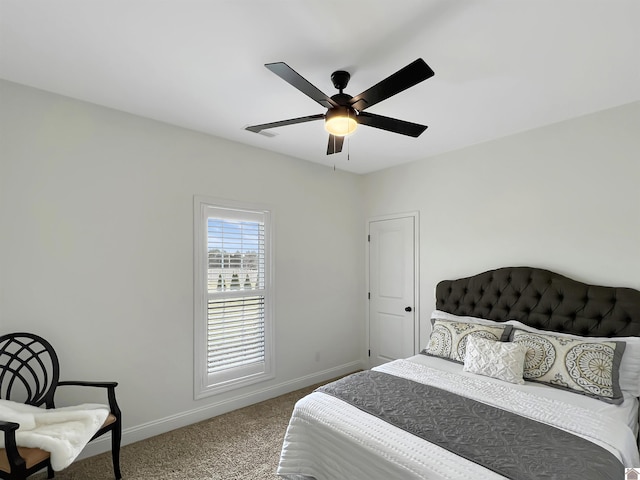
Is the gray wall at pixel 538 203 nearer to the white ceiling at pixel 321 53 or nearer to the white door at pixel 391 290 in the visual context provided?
the white door at pixel 391 290

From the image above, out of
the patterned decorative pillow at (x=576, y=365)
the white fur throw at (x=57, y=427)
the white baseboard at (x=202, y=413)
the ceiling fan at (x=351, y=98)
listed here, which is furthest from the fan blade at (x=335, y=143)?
the white baseboard at (x=202, y=413)

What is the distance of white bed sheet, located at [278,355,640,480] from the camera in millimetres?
1574

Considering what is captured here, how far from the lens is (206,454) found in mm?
2562

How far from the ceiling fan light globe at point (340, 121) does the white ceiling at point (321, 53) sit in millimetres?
349

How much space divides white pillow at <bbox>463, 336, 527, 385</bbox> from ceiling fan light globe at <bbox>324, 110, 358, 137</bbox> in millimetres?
1982

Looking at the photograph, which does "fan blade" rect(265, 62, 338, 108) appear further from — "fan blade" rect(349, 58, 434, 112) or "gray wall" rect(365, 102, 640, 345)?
"gray wall" rect(365, 102, 640, 345)

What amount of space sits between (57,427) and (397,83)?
2.75 m

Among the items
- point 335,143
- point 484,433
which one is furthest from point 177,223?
point 484,433

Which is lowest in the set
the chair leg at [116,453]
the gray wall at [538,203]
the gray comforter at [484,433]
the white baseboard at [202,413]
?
the white baseboard at [202,413]

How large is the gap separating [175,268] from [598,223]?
11.8 ft

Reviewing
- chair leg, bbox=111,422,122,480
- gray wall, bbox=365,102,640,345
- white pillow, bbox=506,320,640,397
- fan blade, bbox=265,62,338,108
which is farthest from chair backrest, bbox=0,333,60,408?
white pillow, bbox=506,320,640,397

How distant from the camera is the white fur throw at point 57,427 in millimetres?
1815

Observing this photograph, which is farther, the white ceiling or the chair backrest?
the chair backrest

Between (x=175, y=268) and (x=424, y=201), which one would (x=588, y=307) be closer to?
(x=424, y=201)
